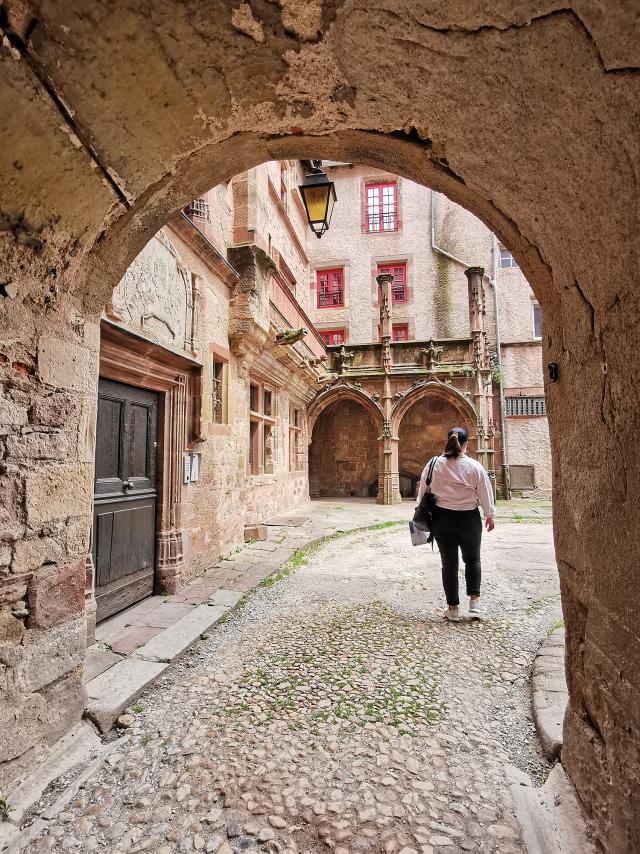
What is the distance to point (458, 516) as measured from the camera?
3.56 metres

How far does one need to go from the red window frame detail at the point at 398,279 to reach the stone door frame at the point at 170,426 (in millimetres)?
14570

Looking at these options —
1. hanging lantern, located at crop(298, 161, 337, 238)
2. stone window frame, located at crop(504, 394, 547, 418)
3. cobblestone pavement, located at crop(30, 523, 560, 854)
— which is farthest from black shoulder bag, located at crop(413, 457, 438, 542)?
stone window frame, located at crop(504, 394, 547, 418)

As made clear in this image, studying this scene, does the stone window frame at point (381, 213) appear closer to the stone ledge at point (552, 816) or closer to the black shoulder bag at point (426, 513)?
the black shoulder bag at point (426, 513)

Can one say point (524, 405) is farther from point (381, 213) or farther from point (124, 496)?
point (124, 496)

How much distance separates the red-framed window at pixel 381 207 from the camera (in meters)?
18.0

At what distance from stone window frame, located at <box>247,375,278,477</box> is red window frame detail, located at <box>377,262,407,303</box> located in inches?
425

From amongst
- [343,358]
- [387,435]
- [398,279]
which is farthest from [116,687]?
[398,279]

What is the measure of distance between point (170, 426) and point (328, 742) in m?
3.24

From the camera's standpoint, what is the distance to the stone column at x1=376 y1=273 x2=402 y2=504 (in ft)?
41.7

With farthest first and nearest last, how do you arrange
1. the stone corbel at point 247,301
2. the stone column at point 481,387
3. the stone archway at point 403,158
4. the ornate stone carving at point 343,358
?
1. the ornate stone carving at point 343,358
2. the stone column at point 481,387
3. the stone corbel at point 247,301
4. the stone archway at point 403,158

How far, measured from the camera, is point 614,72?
101cm

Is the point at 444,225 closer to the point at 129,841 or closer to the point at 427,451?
the point at 427,451

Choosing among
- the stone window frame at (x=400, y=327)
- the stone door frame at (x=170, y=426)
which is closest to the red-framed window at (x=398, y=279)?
the stone window frame at (x=400, y=327)

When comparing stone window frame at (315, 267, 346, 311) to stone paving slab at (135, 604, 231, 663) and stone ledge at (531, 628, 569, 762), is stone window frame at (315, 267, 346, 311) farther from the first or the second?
stone ledge at (531, 628, 569, 762)
